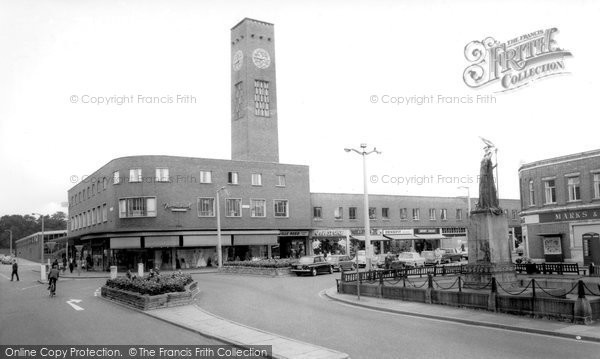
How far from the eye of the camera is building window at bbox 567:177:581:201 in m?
40.9

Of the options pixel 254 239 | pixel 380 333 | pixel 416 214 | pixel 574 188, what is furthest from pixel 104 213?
pixel 380 333

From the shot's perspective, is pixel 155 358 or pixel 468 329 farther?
pixel 468 329

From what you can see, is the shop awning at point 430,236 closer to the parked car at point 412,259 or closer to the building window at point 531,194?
the parked car at point 412,259

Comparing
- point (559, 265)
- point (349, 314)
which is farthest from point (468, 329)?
point (559, 265)

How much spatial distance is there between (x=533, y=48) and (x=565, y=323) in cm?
930

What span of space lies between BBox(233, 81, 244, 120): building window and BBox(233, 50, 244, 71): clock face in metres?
2.46

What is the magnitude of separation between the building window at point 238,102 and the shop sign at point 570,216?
41870 millimetres

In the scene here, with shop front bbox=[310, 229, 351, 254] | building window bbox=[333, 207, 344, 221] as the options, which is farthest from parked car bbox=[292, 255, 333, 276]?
building window bbox=[333, 207, 344, 221]

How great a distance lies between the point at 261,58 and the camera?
73.7m

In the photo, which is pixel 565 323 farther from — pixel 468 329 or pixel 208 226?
pixel 208 226

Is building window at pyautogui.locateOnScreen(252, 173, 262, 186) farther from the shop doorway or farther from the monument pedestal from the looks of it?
the monument pedestal

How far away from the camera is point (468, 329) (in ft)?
50.1

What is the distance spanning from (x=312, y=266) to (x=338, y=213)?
2984 cm

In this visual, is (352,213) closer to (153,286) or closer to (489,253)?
(489,253)
